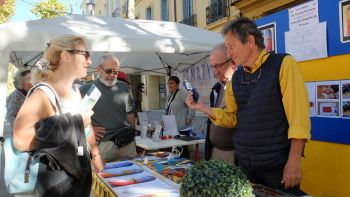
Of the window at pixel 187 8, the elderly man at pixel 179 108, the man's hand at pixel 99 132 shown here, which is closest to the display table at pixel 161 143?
the elderly man at pixel 179 108

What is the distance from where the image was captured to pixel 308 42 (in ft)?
8.39

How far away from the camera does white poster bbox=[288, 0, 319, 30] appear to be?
248 centimetres

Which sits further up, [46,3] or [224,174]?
[46,3]

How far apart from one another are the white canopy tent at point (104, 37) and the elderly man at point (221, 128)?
182 centimetres

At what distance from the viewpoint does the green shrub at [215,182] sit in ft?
4.16

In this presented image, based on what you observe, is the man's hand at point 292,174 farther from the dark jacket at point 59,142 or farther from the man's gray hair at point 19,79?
the man's gray hair at point 19,79

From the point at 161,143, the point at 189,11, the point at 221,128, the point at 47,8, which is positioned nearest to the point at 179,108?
the point at 161,143

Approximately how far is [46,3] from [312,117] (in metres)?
20.0

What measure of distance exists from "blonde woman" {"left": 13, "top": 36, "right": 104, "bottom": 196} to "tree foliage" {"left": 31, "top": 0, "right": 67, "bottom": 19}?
18.4 metres

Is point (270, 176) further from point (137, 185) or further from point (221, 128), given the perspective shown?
point (137, 185)

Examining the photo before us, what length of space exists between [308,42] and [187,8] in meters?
12.9

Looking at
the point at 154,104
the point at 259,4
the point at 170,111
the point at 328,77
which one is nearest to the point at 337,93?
the point at 328,77

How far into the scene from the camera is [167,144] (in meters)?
4.37

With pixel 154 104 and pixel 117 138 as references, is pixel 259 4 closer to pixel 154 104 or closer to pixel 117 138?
A: pixel 117 138
